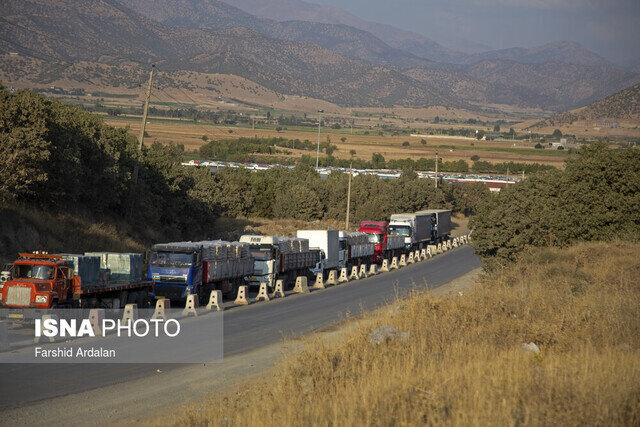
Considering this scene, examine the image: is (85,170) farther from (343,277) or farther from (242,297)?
(242,297)

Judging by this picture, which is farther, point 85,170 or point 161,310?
point 85,170

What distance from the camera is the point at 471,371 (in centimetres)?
1131

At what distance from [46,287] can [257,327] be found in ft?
22.2

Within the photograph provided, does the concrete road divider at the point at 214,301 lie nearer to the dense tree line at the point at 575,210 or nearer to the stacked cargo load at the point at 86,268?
the stacked cargo load at the point at 86,268

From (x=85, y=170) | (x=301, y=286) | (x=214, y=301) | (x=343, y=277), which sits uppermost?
(x=85, y=170)

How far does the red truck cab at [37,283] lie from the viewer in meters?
20.4

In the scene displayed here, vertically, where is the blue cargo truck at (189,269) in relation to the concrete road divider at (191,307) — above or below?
above

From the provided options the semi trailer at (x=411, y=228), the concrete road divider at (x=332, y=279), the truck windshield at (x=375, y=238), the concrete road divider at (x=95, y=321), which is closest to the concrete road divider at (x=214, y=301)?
the concrete road divider at (x=95, y=321)

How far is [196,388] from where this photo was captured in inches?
591

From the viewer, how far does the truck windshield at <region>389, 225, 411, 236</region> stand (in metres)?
61.6

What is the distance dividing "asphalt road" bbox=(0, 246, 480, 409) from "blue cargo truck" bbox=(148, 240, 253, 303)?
1.99m

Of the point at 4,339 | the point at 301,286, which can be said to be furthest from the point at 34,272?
the point at 301,286

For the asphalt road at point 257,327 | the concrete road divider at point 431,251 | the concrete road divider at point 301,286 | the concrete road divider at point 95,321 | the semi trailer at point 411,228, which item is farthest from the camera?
the concrete road divider at point 431,251

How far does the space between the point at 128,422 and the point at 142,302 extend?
569 inches
